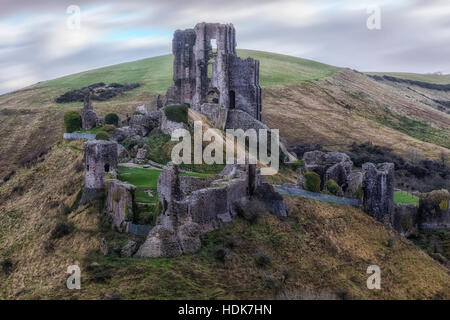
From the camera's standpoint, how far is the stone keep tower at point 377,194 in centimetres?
4241

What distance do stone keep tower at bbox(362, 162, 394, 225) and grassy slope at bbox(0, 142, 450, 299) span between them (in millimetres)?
1342

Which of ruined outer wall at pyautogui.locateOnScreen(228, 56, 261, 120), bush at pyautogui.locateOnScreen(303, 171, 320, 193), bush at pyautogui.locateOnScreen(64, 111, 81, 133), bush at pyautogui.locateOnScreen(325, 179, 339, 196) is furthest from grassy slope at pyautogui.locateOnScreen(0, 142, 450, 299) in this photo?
ruined outer wall at pyautogui.locateOnScreen(228, 56, 261, 120)

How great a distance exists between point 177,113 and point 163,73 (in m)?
71.3

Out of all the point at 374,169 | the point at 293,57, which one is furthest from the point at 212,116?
the point at 293,57

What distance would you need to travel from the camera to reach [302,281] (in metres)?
28.2

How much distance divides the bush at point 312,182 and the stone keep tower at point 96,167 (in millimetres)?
12576

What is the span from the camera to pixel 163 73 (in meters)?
120

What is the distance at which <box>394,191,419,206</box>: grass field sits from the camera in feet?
159

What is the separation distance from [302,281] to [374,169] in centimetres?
1670

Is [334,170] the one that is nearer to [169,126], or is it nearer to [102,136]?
[169,126]

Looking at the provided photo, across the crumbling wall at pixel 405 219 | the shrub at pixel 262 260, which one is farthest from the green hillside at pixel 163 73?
the shrub at pixel 262 260

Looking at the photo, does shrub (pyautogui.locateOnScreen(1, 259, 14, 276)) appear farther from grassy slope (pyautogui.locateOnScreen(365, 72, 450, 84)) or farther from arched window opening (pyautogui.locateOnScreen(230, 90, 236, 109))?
grassy slope (pyautogui.locateOnScreen(365, 72, 450, 84))

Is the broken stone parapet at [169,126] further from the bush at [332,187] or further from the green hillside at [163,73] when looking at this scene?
the green hillside at [163,73]

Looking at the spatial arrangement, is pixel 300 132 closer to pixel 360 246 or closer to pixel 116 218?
pixel 360 246
